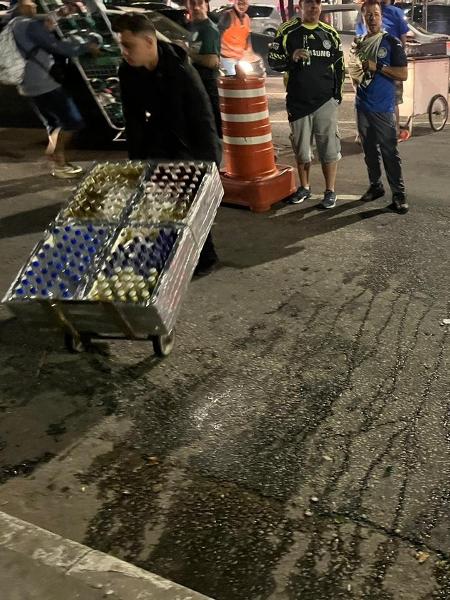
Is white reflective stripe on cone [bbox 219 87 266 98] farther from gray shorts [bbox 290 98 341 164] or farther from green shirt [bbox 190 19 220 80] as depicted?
green shirt [bbox 190 19 220 80]

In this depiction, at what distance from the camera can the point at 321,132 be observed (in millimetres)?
6223

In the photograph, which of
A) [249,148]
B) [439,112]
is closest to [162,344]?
[249,148]

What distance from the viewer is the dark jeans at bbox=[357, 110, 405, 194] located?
240 inches

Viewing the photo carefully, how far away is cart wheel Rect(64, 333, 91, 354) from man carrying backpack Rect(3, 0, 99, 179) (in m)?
4.32

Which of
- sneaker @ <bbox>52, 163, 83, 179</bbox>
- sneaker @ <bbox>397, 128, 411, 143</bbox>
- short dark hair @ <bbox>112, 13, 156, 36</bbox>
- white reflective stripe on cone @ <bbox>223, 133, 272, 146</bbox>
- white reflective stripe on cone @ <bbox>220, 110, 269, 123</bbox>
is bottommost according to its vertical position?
sneaker @ <bbox>397, 128, 411, 143</bbox>

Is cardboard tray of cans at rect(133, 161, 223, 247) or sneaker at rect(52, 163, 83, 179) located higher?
cardboard tray of cans at rect(133, 161, 223, 247)

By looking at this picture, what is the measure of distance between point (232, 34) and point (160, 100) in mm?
6758

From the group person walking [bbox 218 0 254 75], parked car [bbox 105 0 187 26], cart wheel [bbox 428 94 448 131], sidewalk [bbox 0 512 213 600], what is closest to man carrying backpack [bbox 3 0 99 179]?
parked car [bbox 105 0 187 26]

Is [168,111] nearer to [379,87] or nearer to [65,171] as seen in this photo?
[379,87]

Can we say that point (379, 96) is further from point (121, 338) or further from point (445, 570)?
point (445, 570)

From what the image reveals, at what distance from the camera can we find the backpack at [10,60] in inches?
282

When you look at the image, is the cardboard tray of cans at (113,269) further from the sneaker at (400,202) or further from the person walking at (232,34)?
the person walking at (232,34)

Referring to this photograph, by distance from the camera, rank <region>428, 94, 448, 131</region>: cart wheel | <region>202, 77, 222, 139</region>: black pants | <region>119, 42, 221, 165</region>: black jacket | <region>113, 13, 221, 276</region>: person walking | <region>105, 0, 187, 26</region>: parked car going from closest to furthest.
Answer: <region>113, 13, 221, 276</region>: person walking < <region>119, 42, 221, 165</region>: black jacket < <region>202, 77, 222, 139</region>: black pants < <region>105, 0, 187, 26</region>: parked car < <region>428, 94, 448, 131</region>: cart wheel

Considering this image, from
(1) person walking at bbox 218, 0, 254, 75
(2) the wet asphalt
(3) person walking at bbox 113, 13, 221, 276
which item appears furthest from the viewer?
(1) person walking at bbox 218, 0, 254, 75
